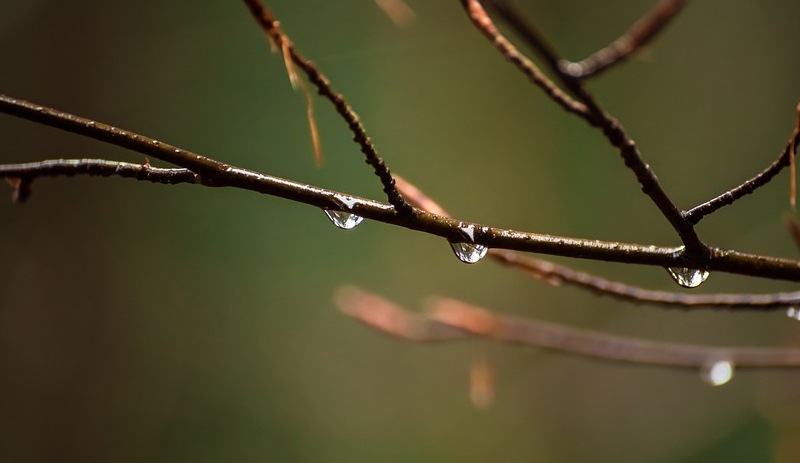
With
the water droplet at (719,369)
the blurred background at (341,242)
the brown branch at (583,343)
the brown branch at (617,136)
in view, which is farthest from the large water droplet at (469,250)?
the blurred background at (341,242)

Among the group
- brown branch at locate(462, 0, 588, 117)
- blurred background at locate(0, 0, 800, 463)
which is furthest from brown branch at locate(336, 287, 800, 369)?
blurred background at locate(0, 0, 800, 463)

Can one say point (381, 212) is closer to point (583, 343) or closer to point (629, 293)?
point (629, 293)

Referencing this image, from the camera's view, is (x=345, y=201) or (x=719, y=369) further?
(x=719, y=369)

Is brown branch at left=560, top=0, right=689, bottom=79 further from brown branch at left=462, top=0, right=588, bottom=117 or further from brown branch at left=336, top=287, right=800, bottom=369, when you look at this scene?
brown branch at left=336, top=287, right=800, bottom=369

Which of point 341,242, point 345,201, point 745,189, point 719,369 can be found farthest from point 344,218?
point 341,242

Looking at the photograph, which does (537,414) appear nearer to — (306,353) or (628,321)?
(628,321)

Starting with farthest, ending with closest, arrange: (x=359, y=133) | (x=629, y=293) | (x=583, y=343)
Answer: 1. (x=583, y=343)
2. (x=629, y=293)
3. (x=359, y=133)

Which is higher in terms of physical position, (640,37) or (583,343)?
(583,343)
